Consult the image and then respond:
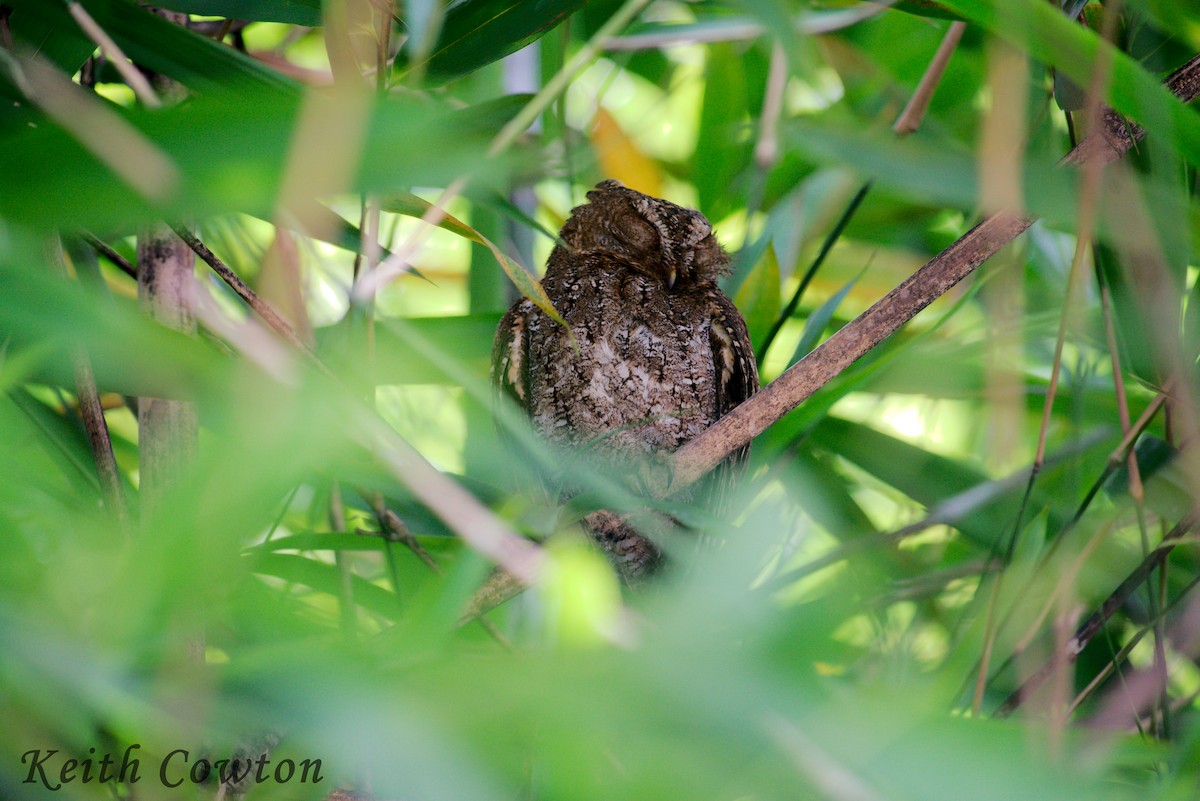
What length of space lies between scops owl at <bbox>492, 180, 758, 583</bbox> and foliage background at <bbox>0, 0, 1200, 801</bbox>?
4.9 inches

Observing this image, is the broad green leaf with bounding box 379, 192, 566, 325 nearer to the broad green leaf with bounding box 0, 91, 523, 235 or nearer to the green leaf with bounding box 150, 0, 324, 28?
the green leaf with bounding box 150, 0, 324, 28

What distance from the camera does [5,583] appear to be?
621mm

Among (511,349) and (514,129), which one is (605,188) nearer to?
(511,349)

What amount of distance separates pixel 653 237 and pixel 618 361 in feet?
0.95

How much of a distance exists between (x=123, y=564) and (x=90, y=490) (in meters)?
0.86

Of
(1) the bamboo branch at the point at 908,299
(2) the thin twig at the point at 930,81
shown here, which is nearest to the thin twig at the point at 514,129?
(1) the bamboo branch at the point at 908,299

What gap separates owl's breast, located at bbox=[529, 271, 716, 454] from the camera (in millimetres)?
1922

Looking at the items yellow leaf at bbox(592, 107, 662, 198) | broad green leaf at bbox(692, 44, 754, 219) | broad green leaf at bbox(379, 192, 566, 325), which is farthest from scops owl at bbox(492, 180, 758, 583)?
broad green leaf at bbox(379, 192, 566, 325)

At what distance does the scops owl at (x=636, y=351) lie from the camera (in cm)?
191

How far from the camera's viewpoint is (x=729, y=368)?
190 centimetres

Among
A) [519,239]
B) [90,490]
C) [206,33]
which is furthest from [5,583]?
[519,239]

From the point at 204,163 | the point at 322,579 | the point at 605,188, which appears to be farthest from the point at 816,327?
the point at 204,163

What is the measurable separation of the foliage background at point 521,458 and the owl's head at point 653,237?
0.33 feet

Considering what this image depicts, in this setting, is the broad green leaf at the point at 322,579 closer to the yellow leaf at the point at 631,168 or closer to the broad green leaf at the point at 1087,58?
the broad green leaf at the point at 1087,58
